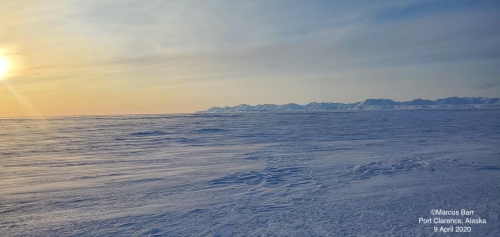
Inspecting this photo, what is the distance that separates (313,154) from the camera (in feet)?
41.3

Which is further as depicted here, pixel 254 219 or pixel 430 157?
pixel 430 157

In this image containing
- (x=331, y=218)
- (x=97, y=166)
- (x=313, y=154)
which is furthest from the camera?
(x=313, y=154)

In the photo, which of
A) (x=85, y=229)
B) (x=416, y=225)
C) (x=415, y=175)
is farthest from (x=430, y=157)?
(x=85, y=229)

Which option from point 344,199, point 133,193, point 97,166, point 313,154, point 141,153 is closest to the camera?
point 344,199

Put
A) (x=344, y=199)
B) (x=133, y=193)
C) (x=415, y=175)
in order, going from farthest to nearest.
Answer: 1. (x=415, y=175)
2. (x=133, y=193)
3. (x=344, y=199)

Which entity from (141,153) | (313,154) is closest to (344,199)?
(313,154)

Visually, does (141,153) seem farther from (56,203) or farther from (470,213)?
(470,213)

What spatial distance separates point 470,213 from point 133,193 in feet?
20.6

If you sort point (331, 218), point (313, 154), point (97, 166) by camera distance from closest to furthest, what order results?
point (331, 218) → point (97, 166) → point (313, 154)

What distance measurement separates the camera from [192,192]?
23.2 ft

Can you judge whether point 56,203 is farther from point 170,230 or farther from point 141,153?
point 141,153

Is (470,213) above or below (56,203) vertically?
below

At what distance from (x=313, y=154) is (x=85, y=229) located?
9115mm

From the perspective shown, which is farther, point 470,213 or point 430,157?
point 430,157
